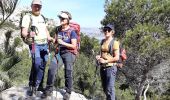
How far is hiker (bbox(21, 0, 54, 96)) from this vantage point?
680cm

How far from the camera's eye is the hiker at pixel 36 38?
22.3 ft

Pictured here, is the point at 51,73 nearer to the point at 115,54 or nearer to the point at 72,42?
the point at 72,42

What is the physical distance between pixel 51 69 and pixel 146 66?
23992mm

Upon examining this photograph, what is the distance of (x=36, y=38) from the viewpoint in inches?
273

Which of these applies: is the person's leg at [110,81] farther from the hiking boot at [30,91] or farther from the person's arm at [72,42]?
the hiking boot at [30,91]

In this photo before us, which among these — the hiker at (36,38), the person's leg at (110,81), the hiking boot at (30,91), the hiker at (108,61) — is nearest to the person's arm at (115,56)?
the hiker at (108,61)


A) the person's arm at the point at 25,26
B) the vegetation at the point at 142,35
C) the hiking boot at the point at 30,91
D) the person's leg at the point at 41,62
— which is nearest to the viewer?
the person's arm at the point at 25,26

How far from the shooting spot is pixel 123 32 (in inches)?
1212

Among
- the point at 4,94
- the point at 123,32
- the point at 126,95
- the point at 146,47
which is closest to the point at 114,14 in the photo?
the point at 123,32

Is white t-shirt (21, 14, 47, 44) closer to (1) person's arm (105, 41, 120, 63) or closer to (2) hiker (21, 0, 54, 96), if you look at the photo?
(2) hiker (21, 0, 54, 96)

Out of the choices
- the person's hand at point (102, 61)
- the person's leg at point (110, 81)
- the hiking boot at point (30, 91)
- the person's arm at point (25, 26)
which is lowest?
the hiking boot at point (30, 91)

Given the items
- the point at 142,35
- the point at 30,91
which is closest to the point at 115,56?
the point at 30,91

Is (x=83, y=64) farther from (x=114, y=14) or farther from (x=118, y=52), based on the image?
(x=118, y=52)

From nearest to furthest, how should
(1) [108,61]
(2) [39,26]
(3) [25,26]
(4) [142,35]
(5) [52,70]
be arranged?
(1) [108,61] < (3) [25,26] < (5) [52,70] < (2) [39,26] < (4) [142,35]
